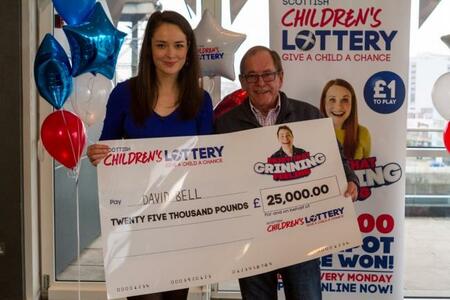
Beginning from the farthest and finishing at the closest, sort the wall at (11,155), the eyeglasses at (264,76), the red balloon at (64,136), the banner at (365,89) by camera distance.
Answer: the wall at (11,155) < the banner at (365,89) < the red balloon at (64,136) < the eyeglasses at (264,76)

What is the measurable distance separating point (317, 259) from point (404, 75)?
1.17 meters

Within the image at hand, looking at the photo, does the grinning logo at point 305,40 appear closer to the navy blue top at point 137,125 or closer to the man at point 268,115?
the man at point 268,115

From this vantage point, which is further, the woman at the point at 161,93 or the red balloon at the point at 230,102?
the red balloon at the point at 230,102

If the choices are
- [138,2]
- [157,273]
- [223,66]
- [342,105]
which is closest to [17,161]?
[138,2]

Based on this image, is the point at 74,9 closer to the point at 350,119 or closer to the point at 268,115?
the point at 268,115

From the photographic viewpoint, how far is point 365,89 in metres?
2.60

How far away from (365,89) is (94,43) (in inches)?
54.7

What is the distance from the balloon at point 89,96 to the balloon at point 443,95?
163 cm

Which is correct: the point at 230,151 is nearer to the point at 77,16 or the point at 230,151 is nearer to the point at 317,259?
the point at 317,259

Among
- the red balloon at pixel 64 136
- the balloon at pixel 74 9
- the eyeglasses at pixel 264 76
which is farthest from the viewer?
the red balloon at pixel 64 136

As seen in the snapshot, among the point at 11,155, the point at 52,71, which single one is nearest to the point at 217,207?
the point at 52,71

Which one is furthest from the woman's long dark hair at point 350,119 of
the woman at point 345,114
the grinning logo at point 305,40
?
the grinning logo at point 305,40

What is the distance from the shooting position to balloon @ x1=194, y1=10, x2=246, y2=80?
96.3 inches

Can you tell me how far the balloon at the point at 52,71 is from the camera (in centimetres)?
219
